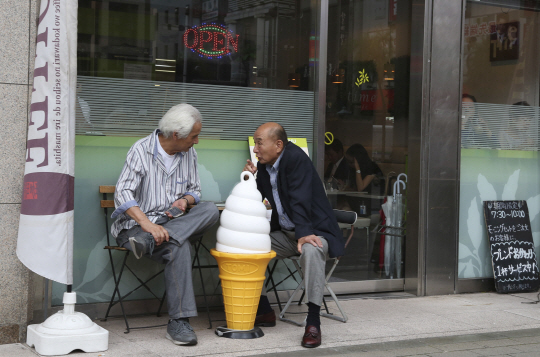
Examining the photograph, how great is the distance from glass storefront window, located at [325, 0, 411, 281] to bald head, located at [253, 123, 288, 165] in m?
1.59

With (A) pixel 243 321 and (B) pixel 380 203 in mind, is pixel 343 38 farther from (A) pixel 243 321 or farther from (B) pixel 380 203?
(A) pixel 243 321

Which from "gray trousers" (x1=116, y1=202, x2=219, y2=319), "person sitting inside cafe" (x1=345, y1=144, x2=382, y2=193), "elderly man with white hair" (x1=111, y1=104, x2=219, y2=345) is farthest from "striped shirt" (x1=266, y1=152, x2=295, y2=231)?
"person sitting inside cafe" (x1=345, y1=144, x2=382, y2=193)

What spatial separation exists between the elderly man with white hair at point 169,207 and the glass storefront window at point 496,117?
3.22 meters

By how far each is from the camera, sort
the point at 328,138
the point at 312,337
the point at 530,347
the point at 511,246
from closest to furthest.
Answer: the point at 312,337 → the point at 530,347 → the point at 328,138 → the point at 511,246

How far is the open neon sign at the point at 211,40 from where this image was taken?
18.1 ft

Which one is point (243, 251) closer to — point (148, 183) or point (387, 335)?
point (148, 183)

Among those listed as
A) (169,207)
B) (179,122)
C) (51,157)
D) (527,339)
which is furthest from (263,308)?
(527,339)

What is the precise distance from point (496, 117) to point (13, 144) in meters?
4.87

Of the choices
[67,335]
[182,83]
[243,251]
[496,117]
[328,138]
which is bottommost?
[67,335]

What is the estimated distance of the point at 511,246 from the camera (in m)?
6.77

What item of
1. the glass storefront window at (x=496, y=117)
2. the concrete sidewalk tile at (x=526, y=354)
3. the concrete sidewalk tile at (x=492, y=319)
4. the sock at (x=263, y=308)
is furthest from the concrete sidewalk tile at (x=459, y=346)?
the glass storefront window at (x=496, y=117)

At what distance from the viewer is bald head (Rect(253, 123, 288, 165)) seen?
4.76 m

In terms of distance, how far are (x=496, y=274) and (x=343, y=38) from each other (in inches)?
112

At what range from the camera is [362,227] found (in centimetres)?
657
